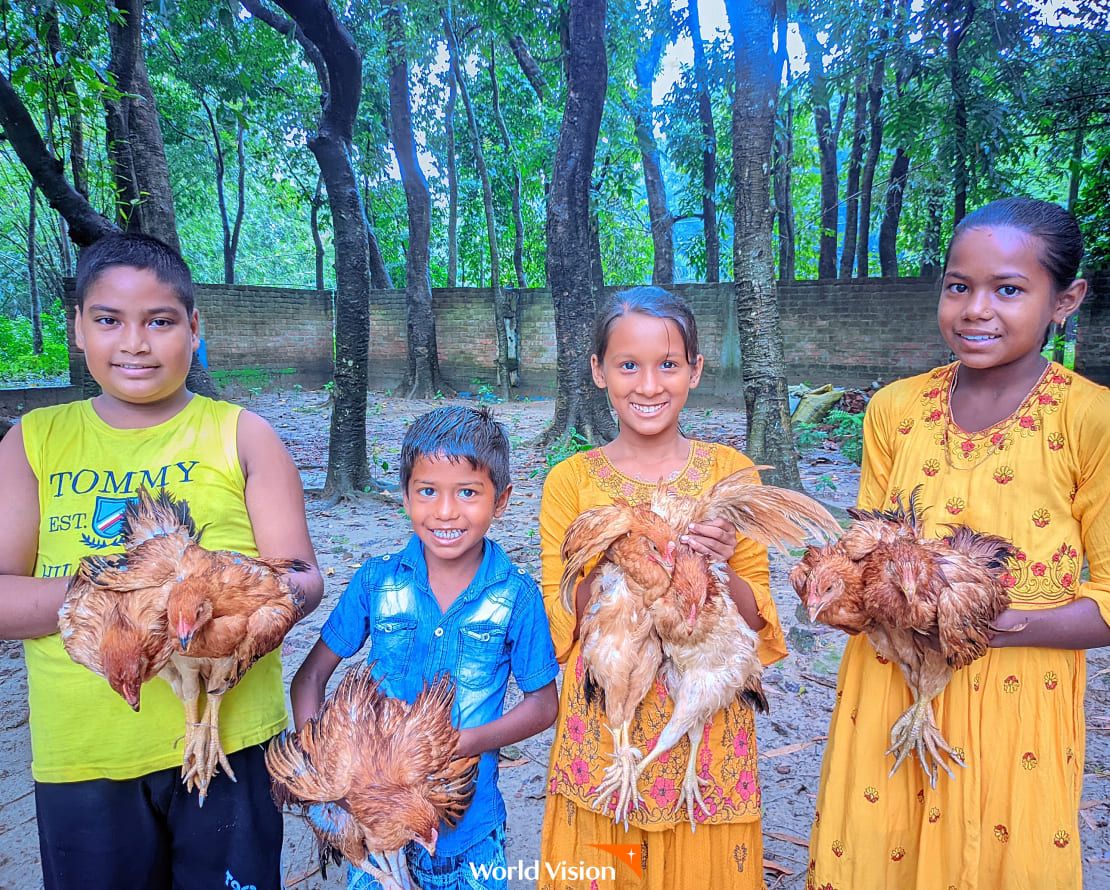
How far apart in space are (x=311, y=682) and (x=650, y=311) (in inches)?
55.7

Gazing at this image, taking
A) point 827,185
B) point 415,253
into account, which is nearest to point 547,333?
point 415,253

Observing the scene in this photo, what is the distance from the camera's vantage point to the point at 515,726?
1762 millimetres

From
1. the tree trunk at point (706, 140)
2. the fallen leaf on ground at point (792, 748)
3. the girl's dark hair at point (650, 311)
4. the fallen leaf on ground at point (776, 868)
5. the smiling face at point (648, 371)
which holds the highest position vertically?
the tree trunk at point (706, 140)

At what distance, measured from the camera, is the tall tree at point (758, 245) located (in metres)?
6.10

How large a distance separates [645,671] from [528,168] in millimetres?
19463

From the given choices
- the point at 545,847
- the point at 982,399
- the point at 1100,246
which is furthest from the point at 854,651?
the point at 1100,246

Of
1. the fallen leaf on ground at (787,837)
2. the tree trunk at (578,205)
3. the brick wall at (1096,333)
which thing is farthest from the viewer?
the brick wall at (1096,333)

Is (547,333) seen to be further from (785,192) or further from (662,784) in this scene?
(662,784)

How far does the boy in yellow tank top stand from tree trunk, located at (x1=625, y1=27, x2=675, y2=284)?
16962mm

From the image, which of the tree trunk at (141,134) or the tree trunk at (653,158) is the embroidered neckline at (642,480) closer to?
the tree trunk at (141,134)

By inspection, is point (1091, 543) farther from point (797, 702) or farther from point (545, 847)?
point (797, 702)

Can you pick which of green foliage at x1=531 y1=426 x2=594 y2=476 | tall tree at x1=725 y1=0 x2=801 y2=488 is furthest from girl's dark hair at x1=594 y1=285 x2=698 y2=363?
green foliage at x1=531 y1=426 x2=594 y2=476

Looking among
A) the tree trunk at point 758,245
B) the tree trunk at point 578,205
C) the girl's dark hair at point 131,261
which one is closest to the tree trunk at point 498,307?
the tree trunk at point 578,205

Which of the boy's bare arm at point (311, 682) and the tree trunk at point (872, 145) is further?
the tree trunk at point (872, 145)
